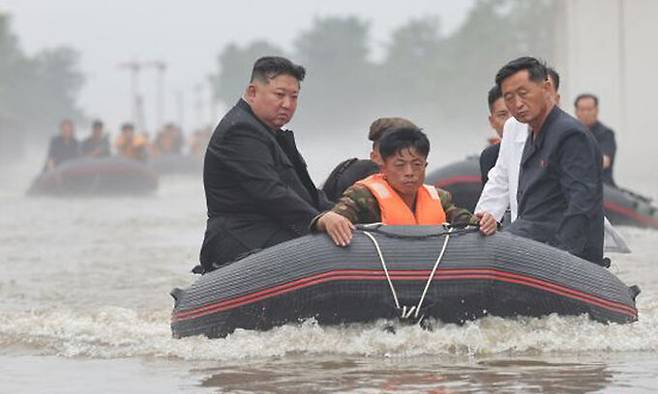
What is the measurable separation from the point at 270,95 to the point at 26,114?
4778 inches

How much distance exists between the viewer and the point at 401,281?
821 centimetres

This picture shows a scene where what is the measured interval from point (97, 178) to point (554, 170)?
2432 centimetres

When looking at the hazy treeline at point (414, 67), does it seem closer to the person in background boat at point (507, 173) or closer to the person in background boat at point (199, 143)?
the person in background boat at point (199, 143)

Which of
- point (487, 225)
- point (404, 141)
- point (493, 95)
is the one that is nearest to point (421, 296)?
point (487, 225)

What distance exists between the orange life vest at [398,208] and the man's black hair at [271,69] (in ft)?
2.29

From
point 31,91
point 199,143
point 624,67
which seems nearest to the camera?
point 624,67

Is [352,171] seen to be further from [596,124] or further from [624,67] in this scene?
[624,67]

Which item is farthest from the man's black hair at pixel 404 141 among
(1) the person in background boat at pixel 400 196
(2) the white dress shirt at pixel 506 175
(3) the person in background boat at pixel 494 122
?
(3) the person in background boat at pixel 494 122

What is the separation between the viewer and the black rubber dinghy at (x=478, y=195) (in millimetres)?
16172

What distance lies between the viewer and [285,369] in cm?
786

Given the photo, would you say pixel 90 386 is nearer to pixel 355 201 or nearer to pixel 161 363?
pixel 161 363

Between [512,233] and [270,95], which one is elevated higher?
[270,95]

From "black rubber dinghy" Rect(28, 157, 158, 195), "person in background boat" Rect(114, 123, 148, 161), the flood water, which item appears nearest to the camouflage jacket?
the flood water

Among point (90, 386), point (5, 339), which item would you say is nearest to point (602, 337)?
point (90, 386)
